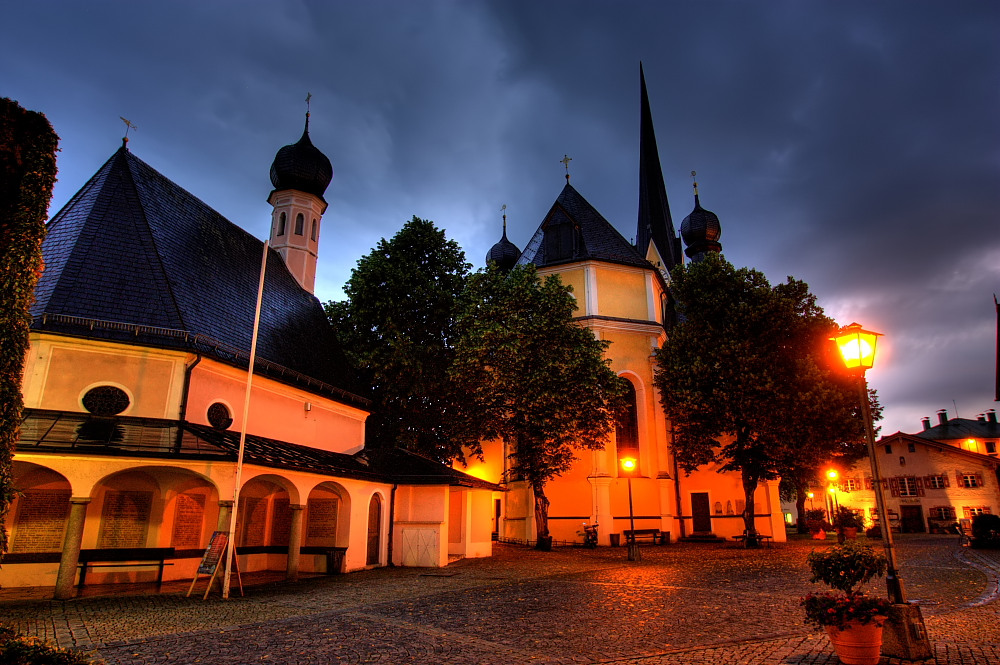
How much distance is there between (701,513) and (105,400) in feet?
94.0

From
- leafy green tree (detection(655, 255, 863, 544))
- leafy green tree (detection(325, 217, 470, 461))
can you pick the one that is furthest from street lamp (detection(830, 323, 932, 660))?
leafy green tree (detection(325, 217, 470, 461))

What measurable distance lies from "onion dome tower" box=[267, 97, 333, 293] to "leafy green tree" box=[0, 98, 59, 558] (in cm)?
2386

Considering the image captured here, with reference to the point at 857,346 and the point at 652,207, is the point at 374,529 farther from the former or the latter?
the point at 652,207

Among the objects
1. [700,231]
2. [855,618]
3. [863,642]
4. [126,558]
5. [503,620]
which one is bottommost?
[503,620]

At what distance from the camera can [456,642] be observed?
8852 mm

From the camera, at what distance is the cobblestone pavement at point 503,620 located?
804 cm

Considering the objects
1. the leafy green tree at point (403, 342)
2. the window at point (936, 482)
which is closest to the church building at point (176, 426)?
the leafy green tree at point (403, 342)

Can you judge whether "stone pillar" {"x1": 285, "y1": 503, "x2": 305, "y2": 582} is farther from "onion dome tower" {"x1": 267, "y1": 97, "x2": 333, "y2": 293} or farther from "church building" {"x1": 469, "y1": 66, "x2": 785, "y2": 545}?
"onion dome tower" {"x1": 267, "y1": 97, "x2": 333, "y2": 293}

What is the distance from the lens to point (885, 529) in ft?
26.0

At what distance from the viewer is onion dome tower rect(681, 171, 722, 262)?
1860 inches

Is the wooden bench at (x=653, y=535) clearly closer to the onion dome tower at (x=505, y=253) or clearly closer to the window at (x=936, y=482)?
the onion dome tower at (x=505, y=253)

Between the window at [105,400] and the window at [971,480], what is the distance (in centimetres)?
5897

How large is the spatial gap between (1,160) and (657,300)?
32.0m

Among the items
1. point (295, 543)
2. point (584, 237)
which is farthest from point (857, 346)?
point (584, 237)
